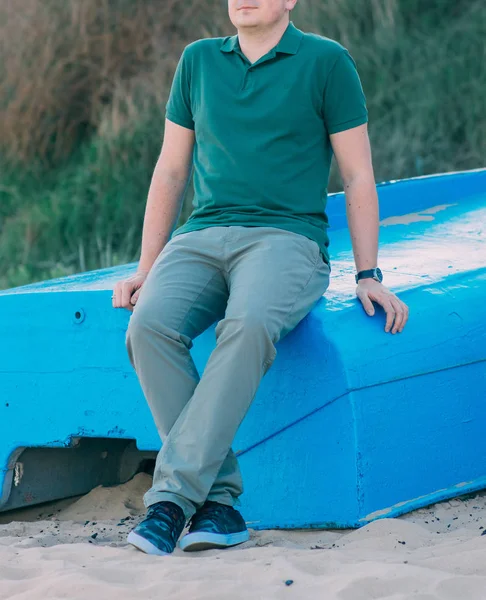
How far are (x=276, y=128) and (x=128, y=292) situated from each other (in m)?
0.59

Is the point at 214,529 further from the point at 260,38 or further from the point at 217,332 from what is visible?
the point at 260,38

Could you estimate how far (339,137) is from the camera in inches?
111

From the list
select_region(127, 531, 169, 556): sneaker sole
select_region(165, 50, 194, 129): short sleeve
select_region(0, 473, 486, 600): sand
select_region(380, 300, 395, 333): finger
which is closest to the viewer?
select_region(0, 473, 486, 600): sand

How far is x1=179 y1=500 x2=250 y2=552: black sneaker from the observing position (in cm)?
241

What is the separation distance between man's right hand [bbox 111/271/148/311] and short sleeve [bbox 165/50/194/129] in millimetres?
450

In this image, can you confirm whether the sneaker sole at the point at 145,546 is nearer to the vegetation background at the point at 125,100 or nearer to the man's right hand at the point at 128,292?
the man's right hand at the point at 128,292

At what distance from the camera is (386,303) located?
274 cm

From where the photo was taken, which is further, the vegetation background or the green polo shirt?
the vegetation background

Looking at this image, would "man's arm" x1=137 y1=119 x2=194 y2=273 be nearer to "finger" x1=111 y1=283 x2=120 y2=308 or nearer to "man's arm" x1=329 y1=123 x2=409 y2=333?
"finger" x1=111 y1=283 x2=120 y2=308

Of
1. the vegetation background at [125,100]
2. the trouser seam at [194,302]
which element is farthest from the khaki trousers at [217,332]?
the vegetation background at [125,100]

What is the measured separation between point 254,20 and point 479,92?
550 cm

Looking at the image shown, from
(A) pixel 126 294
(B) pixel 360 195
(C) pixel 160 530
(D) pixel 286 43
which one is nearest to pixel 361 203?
(B) pixel 360 195

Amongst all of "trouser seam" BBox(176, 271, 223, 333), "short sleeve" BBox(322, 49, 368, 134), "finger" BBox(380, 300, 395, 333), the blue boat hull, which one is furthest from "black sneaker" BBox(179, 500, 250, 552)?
"short sleeve" BBox(322, 49, 368, 134)

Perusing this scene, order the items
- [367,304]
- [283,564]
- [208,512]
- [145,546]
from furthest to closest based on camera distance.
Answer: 1. [367,304]
2. [208,512]
3. [145,546]
4. [283,564]
